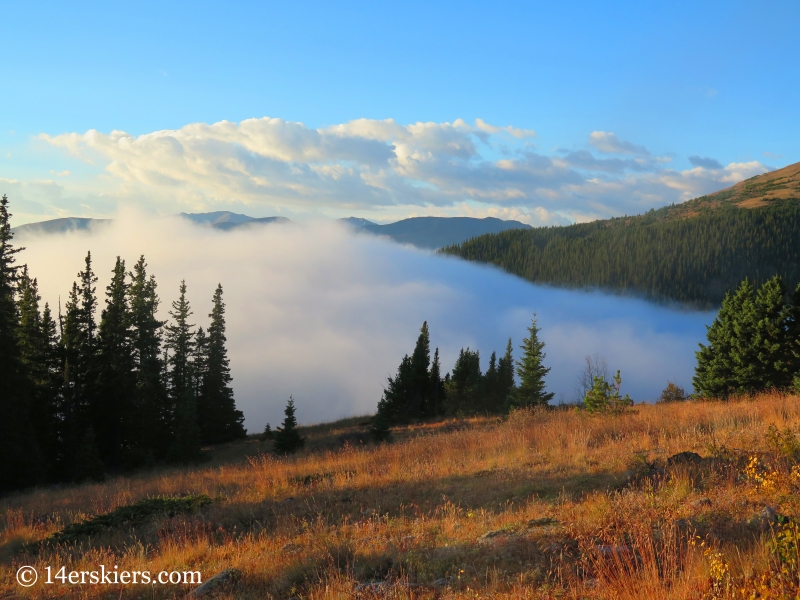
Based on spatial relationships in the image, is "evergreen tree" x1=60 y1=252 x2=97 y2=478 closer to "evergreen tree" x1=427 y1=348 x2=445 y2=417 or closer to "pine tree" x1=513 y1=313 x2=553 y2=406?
"pine tree" x1=513 y1=313 x2=553 y2=406

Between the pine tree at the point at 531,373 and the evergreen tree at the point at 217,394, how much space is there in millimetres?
28215

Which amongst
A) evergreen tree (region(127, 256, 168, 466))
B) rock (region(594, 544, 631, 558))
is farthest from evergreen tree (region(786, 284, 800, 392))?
evergreen tree (region(127, 256, 168, 466))

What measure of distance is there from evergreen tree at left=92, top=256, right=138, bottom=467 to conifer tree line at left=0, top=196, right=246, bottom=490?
0.07m

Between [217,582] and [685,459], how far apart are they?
22.3 feet

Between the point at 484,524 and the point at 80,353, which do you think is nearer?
the point at 484,524

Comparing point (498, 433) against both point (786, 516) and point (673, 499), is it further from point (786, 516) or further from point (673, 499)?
point (786, 516)

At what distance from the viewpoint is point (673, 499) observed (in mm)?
5836

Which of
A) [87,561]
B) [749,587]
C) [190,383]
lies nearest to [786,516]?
[749,587]

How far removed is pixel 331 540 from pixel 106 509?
7.38 metres

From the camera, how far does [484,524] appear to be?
6086mm

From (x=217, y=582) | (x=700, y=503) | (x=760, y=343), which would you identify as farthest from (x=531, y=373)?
(x=217, y=582)

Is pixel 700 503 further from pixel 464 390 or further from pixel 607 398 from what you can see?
pixel 464 390

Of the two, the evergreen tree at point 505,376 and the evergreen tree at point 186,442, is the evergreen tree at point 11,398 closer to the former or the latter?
the evergreen tree at point 186,442

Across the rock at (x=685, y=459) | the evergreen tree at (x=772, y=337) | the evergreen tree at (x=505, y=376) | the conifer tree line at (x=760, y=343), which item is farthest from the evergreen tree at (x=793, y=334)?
the evergreen tree at (x=505, y=376)
